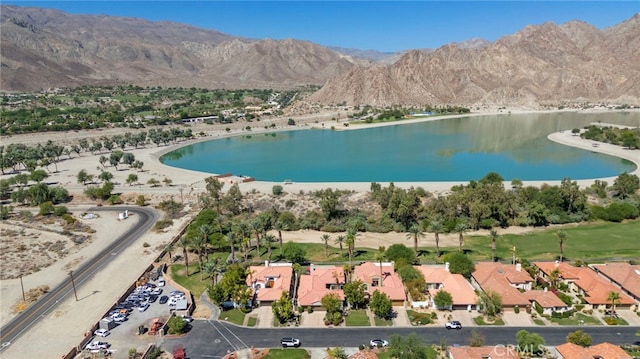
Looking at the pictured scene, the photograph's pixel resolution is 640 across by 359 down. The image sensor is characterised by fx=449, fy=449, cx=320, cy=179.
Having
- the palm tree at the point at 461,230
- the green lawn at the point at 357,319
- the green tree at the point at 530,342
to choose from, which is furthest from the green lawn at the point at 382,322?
the palm tree at the point at 461,230

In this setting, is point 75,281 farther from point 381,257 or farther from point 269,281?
point 381,257

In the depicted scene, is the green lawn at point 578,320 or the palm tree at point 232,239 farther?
the palm tree at point 232,239

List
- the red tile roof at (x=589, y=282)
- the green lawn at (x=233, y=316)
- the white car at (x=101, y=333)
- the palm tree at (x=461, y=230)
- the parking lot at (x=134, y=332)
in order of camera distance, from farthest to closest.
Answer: the palm tree at (x=461, y=230) → the red tile roof at (x=589, y=282) → the green lawn at (x=233, y=316) → the white car at (x=101, y=333) → the parking lot at (x=134, y=332)

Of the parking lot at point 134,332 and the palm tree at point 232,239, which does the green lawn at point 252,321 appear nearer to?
the parking lot at point 134,332

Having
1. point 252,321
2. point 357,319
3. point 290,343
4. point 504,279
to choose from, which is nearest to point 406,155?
point 504,279

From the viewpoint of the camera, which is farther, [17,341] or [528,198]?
[528,198]

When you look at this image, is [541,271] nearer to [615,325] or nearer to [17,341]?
[615,325]

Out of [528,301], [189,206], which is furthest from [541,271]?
[189,206]

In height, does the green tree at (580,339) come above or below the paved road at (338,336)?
above
